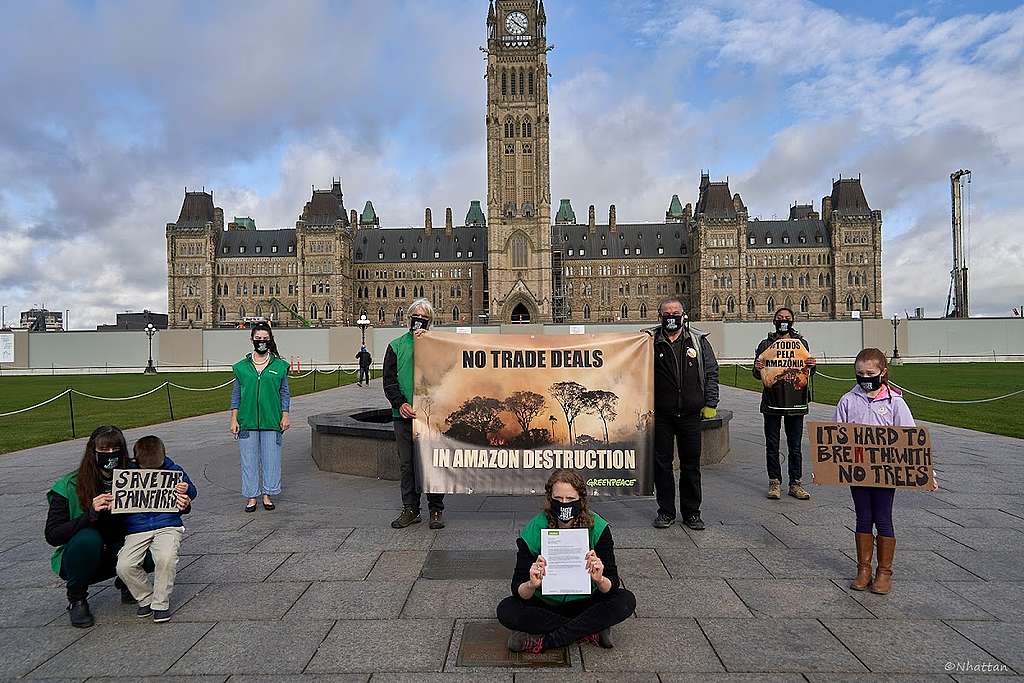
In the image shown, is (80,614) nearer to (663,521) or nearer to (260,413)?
(260,413)

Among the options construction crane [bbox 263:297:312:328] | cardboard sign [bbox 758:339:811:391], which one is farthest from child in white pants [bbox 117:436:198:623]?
construction crane [bbox 263:297:312:328]

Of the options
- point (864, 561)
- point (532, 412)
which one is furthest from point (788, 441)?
point (532, 412)

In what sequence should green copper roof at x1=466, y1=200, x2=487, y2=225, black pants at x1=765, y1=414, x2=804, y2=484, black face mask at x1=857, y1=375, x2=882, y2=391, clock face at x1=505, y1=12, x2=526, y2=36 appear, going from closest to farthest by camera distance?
1. black face mask at x1=857, y1=375, x2=882, y2=391
2. black pants at x1=765, y1=414, x2=804, y2=484
3. clock face at x1=505, y1=12, x2=526, y2=36
4. green copper roof at x1=466, y1=200, x2=487, y2=225

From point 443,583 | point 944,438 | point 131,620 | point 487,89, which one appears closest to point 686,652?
point 443,583

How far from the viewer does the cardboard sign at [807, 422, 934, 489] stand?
5.07 m

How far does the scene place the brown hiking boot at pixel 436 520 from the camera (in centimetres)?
675

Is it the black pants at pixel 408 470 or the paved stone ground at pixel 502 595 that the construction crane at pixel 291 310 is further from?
the black pants at pixel 408 470

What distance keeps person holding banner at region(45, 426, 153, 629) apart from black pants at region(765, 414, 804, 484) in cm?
675

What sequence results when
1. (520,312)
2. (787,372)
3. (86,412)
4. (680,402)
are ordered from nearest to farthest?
1. (680,402)
2. (787,372)
3. (86,412)
4. (520,312)

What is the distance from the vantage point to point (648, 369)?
6.68 meters

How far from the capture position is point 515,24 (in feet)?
287

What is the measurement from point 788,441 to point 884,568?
304 centimetres

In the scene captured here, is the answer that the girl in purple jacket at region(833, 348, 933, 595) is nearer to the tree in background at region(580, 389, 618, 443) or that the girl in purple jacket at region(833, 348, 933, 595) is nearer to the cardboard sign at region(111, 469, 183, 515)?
the tree in background at region(580, 389, 618, 443)

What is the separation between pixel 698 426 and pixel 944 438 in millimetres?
8982
